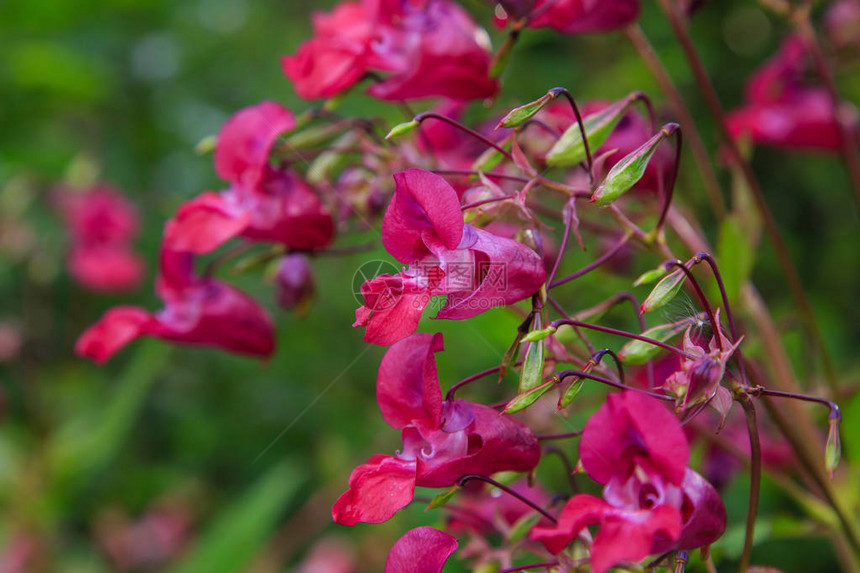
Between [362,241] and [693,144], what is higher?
[362,241]

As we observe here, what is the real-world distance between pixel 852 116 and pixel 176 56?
1587 mm

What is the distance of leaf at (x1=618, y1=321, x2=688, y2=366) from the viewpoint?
514mm

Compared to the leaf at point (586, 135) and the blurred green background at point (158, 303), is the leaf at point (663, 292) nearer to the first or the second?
the leaf at point (586, 135)

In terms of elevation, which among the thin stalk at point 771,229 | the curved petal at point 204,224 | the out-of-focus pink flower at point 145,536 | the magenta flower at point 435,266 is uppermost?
the curved petal at point 204,224

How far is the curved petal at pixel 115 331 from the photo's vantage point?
79cm

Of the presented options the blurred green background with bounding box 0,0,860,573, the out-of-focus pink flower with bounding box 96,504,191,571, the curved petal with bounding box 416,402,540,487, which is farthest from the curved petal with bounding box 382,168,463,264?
the out-of-focus pink flower with bounding box 96,504,191,571

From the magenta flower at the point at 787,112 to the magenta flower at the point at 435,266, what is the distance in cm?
77

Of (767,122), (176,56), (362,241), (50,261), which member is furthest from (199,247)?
(176,56)

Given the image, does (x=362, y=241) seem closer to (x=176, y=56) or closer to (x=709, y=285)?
(x=709, y=285)

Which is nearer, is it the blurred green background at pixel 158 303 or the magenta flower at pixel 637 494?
the magenta flower at pixel 637 494

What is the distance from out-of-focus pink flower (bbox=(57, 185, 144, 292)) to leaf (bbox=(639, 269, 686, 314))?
169cm

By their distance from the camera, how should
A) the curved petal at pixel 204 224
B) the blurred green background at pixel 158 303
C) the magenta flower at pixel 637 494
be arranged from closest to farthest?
the magenta flower at pixel 637 494
the curved petal at pixel 204 224
the blurred green background at pixel 158 303

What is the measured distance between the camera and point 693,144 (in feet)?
3.03

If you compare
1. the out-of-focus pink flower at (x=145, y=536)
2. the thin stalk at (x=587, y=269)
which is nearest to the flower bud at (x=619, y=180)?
the thin stalk at (x=587, y=269)
